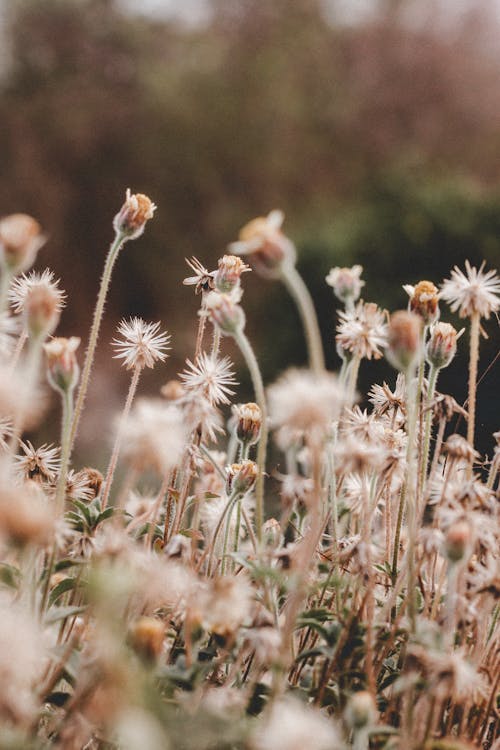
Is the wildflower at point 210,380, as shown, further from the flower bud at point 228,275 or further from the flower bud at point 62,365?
the flower bud at point 62,365

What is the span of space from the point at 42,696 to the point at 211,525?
1.36ft

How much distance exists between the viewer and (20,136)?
7.73 m

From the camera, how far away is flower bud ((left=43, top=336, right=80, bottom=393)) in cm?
66

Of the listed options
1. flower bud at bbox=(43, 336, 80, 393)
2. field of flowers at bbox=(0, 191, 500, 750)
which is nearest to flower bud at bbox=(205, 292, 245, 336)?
field of flowers at bbox=(0, 191, 500, 750)

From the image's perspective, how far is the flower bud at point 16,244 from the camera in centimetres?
55

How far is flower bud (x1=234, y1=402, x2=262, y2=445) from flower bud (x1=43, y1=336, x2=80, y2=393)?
0.91 ft

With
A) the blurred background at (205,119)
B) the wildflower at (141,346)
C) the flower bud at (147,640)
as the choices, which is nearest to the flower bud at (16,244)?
the flower bud at (147,640)

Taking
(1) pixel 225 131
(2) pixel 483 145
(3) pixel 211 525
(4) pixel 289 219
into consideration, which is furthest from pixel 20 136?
(3) pixel 211 525

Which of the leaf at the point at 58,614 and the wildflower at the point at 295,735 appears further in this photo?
the leaf at the point at 58,614

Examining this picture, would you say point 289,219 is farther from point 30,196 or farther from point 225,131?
point 30,196

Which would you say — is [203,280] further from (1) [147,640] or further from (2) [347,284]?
(1) [147,640]

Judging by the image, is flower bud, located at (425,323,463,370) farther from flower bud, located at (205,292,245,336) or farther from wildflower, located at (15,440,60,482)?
wildflower, located at (15,440,60,482)

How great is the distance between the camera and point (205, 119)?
8234 millimetres

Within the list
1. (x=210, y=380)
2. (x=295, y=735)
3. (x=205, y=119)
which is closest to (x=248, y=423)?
(x=210, y=380)
